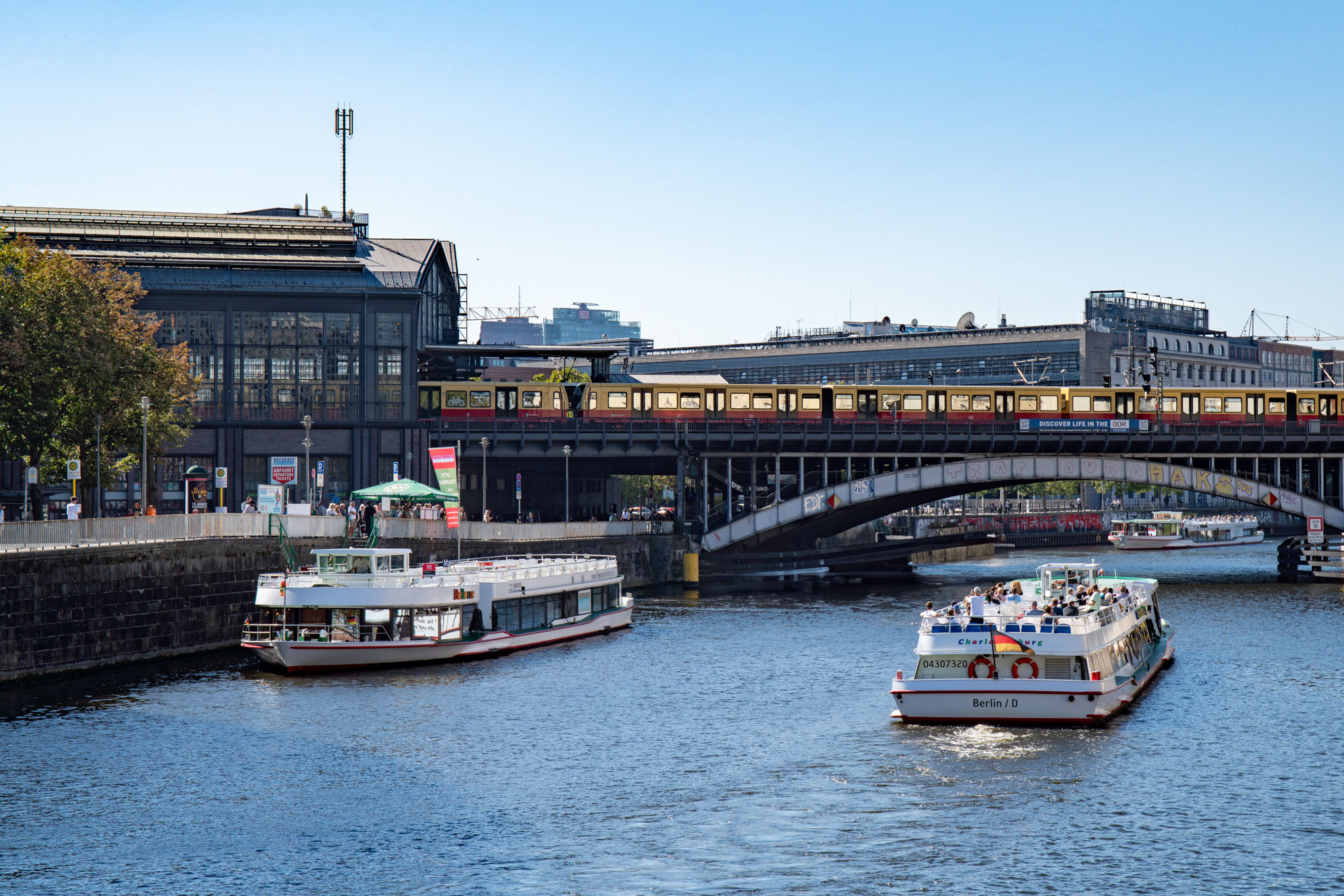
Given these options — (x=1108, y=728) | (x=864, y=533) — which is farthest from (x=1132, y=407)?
(x=1108, y=728)

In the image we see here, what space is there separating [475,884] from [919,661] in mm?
21838

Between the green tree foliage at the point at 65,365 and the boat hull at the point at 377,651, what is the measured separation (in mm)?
18408

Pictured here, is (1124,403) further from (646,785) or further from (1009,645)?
(646,785)

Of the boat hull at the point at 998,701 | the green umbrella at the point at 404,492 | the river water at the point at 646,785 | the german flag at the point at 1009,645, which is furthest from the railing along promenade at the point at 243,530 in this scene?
the german flag at the point at 1009,645

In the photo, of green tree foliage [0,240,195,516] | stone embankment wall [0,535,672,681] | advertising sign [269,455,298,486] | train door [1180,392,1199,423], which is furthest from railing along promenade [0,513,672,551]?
train door [1180,392,1199,423]

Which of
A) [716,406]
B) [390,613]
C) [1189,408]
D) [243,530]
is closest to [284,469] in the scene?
[243,530]

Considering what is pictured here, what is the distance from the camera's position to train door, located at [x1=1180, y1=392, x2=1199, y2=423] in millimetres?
112000

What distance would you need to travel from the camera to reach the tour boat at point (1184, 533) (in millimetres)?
163375

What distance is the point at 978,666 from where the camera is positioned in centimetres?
5044

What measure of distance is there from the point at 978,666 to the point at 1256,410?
7307 cm

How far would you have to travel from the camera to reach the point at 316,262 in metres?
110

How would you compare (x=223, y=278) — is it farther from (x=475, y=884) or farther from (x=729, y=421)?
(x=475, y=884)

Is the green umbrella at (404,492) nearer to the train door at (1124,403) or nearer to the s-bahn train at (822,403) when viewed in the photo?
the s-bahn train at (822,403)

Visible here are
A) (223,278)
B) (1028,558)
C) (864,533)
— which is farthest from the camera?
(864,533)
